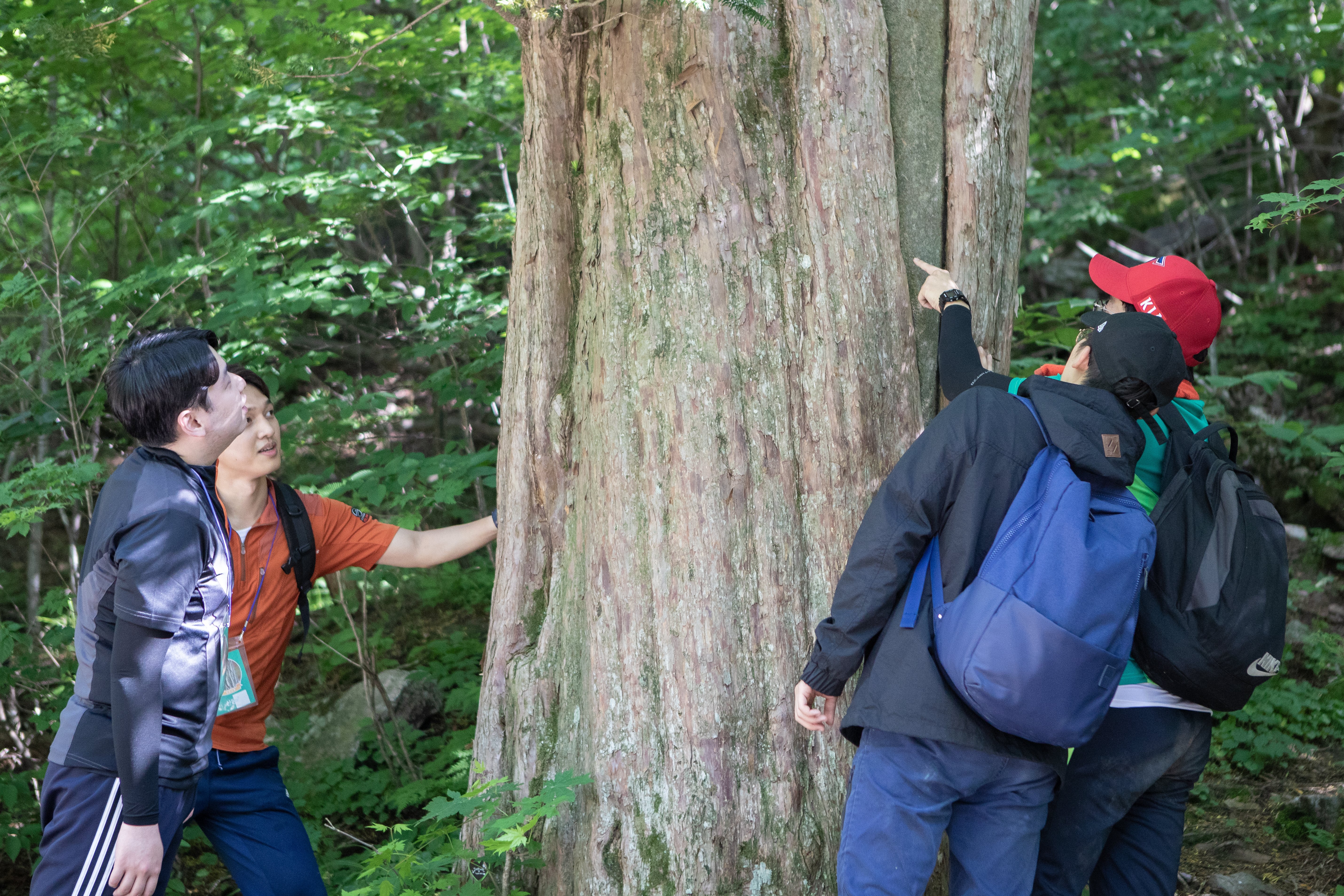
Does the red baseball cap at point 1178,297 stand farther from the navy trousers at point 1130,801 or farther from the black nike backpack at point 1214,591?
the navy trousers at point 1130,801

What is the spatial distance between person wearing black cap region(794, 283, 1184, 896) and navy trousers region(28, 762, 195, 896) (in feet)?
5.47

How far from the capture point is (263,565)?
9.59ft

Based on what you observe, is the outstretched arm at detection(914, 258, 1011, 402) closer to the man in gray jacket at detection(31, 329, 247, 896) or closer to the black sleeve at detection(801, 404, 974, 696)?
the black sleeve at detection(801, 404, 974, 696)

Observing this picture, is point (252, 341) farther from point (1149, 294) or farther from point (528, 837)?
point (1149, 294)

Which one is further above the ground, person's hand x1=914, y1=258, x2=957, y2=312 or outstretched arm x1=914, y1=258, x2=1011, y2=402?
person's hand x1=914, y1=258, x2=957, y2=312

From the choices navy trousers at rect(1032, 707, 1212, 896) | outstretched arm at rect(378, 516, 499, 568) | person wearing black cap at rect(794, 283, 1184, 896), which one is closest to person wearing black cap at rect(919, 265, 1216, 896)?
navy trousers at rect(1032, 707, 1212, 896)

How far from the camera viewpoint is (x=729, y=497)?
8.59 ft

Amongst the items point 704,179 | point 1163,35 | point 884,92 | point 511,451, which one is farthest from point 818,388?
point 1163,35

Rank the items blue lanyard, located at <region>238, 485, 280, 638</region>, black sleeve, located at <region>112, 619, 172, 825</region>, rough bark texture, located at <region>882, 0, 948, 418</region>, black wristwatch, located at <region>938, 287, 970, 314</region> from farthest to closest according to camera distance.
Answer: blue lanyard, located at <region>238, 485, 280, 638</region> → rough bark texture, located at <region>882, 0, 948, 418</region> → black wristwatch, located at <region>938, 287, 970, 314</region> → black sleeve, located at <region>112, 619, 172, 825</region>

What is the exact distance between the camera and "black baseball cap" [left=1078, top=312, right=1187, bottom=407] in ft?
6.73

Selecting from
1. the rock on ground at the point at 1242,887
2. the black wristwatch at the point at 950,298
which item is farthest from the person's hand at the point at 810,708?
the rock on ground at the point at 1242,887

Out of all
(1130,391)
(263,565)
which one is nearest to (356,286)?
(263,565)

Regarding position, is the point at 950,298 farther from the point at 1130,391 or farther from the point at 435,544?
the point at 435,544

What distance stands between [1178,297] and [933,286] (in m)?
0.62
